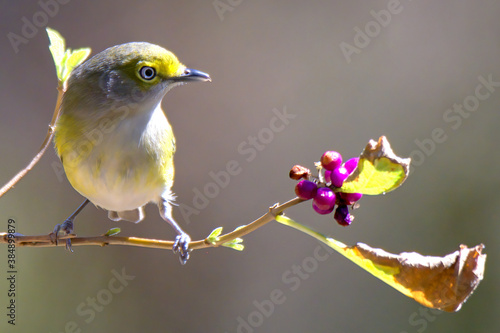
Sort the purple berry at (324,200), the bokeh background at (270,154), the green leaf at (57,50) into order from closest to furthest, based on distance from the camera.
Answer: the purple berry at (324,200)
the green leaf at (57,50)
the bokeh background at (270,154)

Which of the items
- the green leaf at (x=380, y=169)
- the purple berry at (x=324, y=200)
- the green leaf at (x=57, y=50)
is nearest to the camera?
the green leaf at (x=380, y=169)

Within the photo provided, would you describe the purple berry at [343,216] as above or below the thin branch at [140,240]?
above

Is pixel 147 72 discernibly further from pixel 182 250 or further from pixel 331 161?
pixel 331 161

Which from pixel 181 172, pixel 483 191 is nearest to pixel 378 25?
pixel 483 191

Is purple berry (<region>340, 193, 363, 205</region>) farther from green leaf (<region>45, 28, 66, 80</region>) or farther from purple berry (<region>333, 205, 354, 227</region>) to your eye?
green leaf (<region>45, 28, 66, 80</region>)

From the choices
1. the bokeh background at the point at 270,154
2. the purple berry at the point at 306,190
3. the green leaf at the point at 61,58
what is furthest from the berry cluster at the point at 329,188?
the bokeh background at the point at 270,154

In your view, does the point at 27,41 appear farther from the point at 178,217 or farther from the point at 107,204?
the point at 107,204

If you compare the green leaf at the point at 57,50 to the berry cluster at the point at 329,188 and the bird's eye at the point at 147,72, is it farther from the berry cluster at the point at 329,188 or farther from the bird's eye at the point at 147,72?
the berry cluster at the point at 329,188

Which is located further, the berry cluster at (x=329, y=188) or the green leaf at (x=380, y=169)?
the berry cluster at (x=329, y=188)
